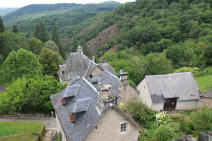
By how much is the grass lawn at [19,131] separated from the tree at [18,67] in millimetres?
16709

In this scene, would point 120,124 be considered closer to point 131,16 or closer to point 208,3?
point 208,3

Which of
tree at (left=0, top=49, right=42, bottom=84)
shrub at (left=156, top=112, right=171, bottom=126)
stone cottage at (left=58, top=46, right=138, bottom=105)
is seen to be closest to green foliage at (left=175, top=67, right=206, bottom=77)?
stone cottage at (left=58, top=46, right=138, bottom=105)

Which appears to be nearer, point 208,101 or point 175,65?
point 208,101

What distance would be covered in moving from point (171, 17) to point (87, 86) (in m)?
102

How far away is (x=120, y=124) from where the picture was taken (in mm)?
18922

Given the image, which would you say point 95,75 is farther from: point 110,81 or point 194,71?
point 194,71

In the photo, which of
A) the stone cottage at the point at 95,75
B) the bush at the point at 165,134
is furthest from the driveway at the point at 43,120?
the bush at the point at 165,134

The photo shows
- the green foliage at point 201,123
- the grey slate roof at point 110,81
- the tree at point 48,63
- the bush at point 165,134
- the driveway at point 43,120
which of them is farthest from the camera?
the tree at point 48,63

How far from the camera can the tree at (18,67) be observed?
42812 mm

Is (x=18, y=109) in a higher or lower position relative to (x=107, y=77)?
lower

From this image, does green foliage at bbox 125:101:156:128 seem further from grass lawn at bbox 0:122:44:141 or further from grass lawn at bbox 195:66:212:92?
grass lawn at bbox 195:66:212:92

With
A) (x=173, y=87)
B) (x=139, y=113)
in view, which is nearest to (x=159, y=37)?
(x=173, y=87)

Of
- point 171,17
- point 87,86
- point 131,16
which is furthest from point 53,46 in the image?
point 131,16

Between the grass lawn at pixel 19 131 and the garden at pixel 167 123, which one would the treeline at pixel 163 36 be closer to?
the garden at pixel 167 123
